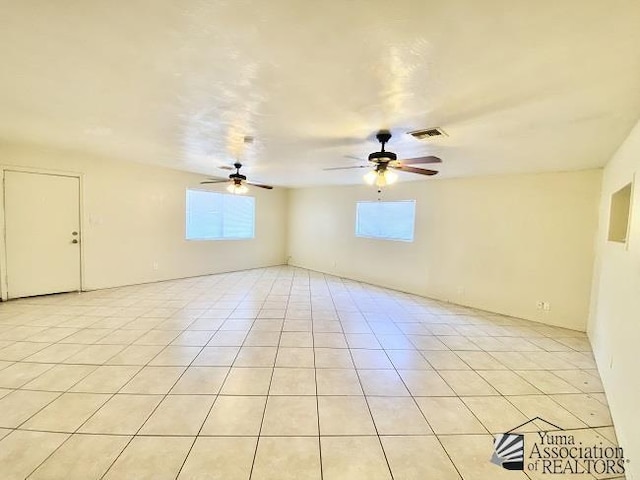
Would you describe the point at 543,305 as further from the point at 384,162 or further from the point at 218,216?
the point at 218,216

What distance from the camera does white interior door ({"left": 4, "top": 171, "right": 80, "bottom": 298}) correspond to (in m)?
4.23

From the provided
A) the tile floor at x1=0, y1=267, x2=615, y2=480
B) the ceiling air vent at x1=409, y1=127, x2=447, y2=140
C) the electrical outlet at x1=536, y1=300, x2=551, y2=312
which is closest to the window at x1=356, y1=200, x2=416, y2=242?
the tile floor at x1=0, y1=267, x2=615, y2=480

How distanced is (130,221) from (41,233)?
3.97 ft

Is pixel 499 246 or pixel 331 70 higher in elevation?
pixel 331 70

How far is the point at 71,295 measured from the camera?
4621 mm

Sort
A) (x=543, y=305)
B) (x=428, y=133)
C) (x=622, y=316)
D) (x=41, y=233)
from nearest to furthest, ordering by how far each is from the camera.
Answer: (x=622, y=316), (x=428, y=133), (x=543, y=305), (x=41, y=233)

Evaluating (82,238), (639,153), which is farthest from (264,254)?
(639,153)

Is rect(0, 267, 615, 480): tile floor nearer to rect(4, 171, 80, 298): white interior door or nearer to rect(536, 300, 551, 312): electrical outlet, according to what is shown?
rect(536, 300, 551, 312): electrical outlet

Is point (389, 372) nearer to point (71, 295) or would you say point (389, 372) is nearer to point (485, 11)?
point (485, 11)

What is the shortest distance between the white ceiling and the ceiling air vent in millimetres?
144

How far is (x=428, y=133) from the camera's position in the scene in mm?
2758

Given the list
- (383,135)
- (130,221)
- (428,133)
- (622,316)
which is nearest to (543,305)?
(622,316)

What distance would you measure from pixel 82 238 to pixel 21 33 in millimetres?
4207

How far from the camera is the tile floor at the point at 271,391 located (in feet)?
5.40
